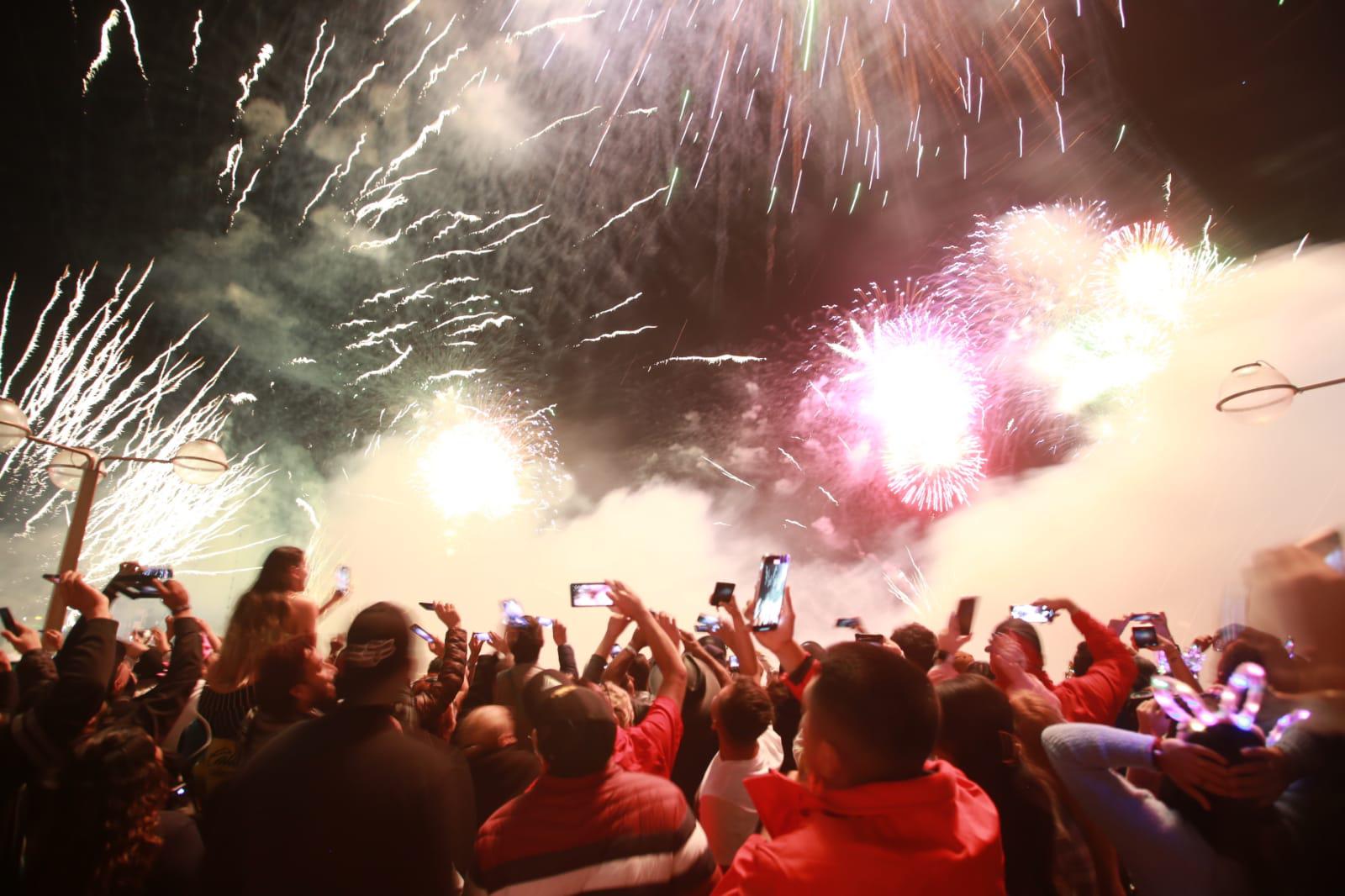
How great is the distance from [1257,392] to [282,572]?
1141 cm

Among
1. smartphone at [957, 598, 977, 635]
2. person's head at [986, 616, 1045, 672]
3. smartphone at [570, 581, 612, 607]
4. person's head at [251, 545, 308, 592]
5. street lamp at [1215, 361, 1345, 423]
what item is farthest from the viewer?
street lamp at [1215, 361, 1345, 423]

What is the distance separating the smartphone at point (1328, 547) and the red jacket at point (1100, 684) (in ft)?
4.61

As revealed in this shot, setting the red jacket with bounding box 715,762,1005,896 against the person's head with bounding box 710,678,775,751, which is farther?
the person's head with bounding box 710,678,775,751

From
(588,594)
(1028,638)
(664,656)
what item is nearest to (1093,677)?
(1028,638)

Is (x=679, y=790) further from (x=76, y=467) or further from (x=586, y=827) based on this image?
(x=76, y=467)

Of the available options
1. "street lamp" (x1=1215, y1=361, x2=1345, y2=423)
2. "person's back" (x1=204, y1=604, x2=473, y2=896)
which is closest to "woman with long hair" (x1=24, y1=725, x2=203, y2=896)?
"person's back" (x1=204, y1=604, x2=473, y2=896)

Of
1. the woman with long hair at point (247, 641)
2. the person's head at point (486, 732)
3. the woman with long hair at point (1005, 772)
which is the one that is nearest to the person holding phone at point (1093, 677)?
the woman with long hair at point (1005, 772)

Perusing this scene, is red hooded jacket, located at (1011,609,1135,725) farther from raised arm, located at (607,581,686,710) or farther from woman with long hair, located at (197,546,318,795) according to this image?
woman with long hair, located at (197,546,318,795)

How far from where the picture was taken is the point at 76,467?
8.42 meters

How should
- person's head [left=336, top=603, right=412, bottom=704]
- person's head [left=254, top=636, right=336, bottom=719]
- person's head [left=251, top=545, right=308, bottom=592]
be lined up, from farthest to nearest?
1. person's head [left=251, top=545, right=308, bottom=592]
2. person's head [left=254, top=636, right=336, bottom=719]
3. person's head [left=336, top=603, right=412, bottom=704]

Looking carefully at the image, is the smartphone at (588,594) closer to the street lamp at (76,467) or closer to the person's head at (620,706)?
the person's head at (620,706)

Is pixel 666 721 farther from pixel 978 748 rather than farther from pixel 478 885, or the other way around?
pixel 978 748

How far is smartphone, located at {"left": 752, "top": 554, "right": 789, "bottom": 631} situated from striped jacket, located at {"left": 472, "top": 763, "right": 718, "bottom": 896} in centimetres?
119

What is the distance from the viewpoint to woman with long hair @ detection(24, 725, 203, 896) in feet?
7.64
